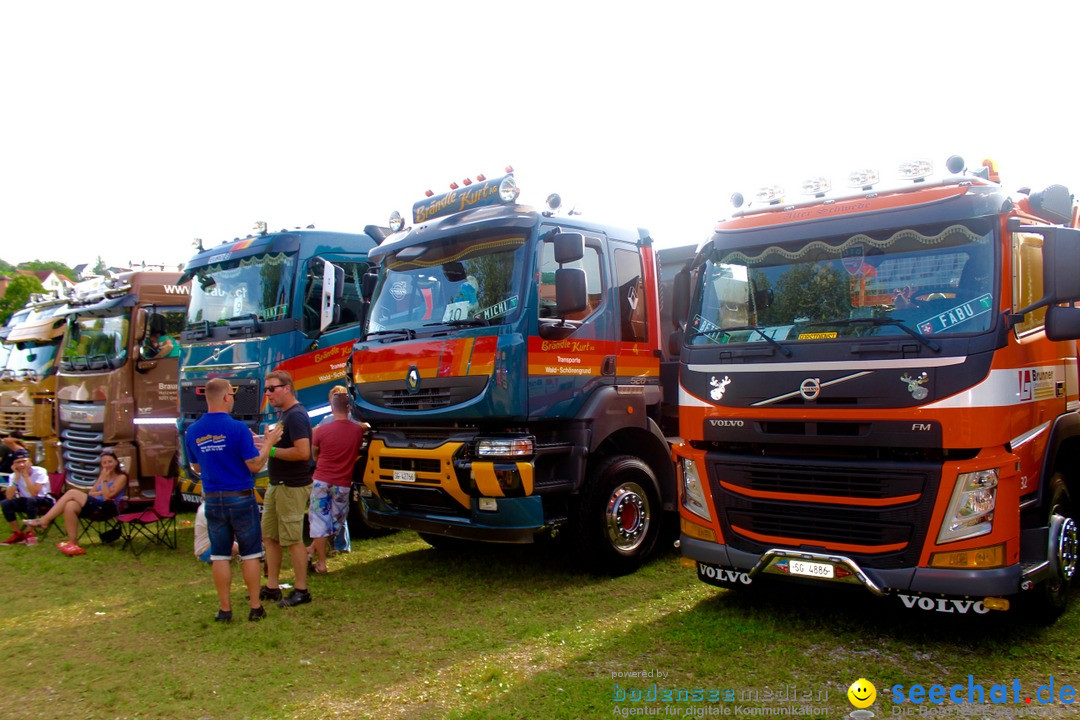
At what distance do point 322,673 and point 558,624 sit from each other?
1.63m

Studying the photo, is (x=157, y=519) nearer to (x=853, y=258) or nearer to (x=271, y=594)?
(x=271, y=594)

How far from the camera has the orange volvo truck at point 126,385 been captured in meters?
10.4

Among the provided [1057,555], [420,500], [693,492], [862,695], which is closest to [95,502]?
[420,500]

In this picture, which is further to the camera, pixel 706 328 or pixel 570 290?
pixel 570 290

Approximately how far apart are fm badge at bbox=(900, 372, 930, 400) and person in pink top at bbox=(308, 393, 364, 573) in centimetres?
451

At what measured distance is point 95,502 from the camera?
9.12 m

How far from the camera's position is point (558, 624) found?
5613 mm

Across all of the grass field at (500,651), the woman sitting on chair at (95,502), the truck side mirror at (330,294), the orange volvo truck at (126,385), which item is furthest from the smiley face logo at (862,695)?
the orange volvo truck at (126,385)

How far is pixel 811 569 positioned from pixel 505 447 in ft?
7.79

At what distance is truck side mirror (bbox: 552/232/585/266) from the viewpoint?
613 cm

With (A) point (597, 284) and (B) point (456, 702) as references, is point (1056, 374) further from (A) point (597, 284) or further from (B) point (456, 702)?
(B) point (456, 702)

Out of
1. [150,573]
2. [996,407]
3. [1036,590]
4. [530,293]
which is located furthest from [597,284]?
[150,573]

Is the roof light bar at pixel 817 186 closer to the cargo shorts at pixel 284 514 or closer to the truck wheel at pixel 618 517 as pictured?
the truck wheel at pixel 618 517

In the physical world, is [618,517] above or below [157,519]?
above
